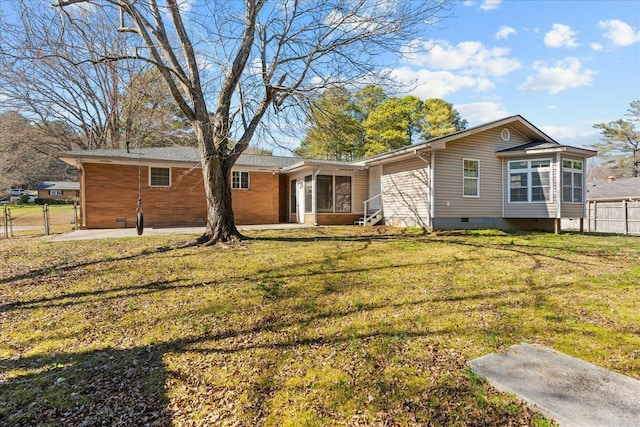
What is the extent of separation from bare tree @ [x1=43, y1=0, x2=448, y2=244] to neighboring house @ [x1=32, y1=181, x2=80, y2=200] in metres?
49.2

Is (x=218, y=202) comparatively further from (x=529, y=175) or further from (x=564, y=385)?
(x=529, y=175)

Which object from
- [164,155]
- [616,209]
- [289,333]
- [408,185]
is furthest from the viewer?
[616,209]

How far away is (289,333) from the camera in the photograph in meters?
3.31

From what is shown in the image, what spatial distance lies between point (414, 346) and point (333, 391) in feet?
3.29

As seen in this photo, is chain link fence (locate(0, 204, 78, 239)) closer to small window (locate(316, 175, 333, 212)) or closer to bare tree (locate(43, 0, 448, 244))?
bare tree (locate(43, 0, 448, 244))

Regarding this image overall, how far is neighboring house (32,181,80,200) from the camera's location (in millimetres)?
46312

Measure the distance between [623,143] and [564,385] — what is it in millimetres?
36324

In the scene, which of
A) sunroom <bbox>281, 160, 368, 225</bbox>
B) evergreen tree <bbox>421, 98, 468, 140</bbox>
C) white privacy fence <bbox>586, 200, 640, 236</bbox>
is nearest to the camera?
sunroom <bbox>281, 160, 368, 225</bbox>

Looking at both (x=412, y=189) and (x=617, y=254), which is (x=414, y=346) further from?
(x=412, y=189)

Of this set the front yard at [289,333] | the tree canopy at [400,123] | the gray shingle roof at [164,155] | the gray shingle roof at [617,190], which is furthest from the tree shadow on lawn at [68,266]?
the gray shingle roof at [617,190]

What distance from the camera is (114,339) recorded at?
10.6 ft

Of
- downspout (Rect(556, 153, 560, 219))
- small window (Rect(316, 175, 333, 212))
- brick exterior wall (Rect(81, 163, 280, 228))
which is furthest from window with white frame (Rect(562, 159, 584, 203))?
brick exterior wall (Rect(81, 163, 280, 228))

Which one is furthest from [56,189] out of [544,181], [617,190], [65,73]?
[617,190]

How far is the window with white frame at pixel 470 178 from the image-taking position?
11.7 m
